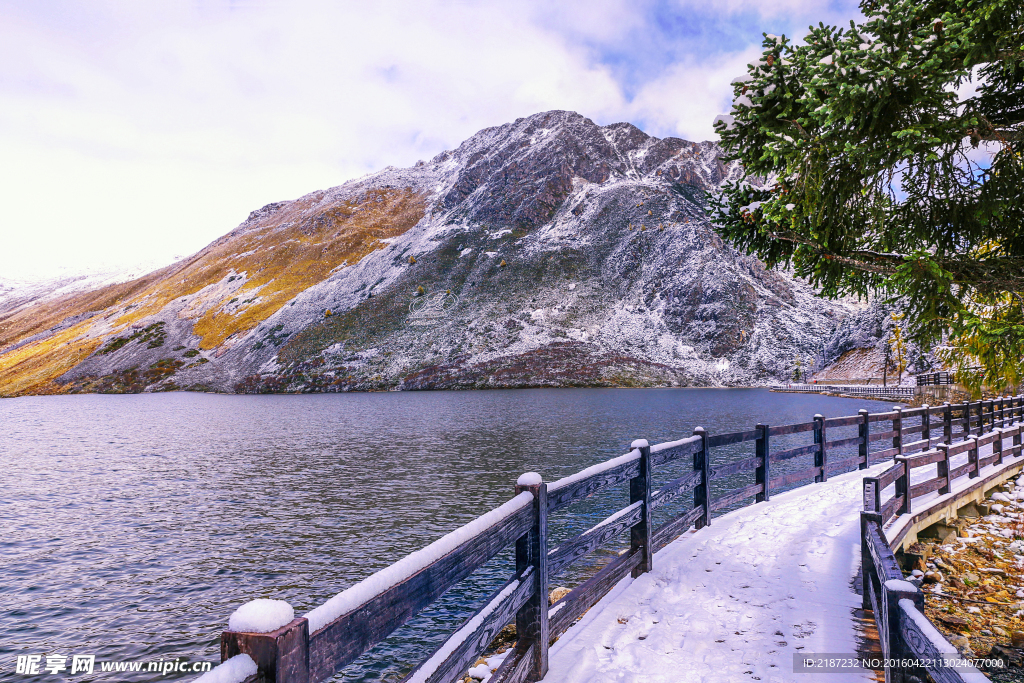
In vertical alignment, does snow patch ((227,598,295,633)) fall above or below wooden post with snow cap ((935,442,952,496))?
above

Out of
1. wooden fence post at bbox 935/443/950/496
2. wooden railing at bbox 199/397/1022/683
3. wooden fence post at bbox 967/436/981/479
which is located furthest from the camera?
wooden fence post at bbox 967/436/981/479

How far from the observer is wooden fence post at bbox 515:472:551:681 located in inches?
199

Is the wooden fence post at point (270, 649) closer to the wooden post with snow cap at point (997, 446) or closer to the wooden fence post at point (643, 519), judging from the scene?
the wooden fence post at point (643, 519)

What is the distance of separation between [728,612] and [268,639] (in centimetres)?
587

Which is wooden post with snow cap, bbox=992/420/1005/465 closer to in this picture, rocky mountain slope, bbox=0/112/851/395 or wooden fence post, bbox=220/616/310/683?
wooden fence post, bbox=220/616/310/683

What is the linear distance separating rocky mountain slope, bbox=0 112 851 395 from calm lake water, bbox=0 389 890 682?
66059mm

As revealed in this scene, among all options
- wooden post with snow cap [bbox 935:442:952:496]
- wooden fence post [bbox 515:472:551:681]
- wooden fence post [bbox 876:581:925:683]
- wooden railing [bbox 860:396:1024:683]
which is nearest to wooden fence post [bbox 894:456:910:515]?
wooden railing [bbox 860:396:1024:683]

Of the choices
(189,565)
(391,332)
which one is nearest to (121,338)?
(391,332)

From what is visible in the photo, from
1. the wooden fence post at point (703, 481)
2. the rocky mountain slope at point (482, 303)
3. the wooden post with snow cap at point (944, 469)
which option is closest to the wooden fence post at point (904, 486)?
the wooden post with snow cap at point (944, 469)

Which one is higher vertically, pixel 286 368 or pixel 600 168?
pixel 600 168

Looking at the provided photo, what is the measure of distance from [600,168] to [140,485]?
516 ft

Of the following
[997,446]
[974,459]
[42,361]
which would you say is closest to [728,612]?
[974,459]

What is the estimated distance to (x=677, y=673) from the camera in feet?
16.7

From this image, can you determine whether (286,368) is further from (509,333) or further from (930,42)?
(930,42)
